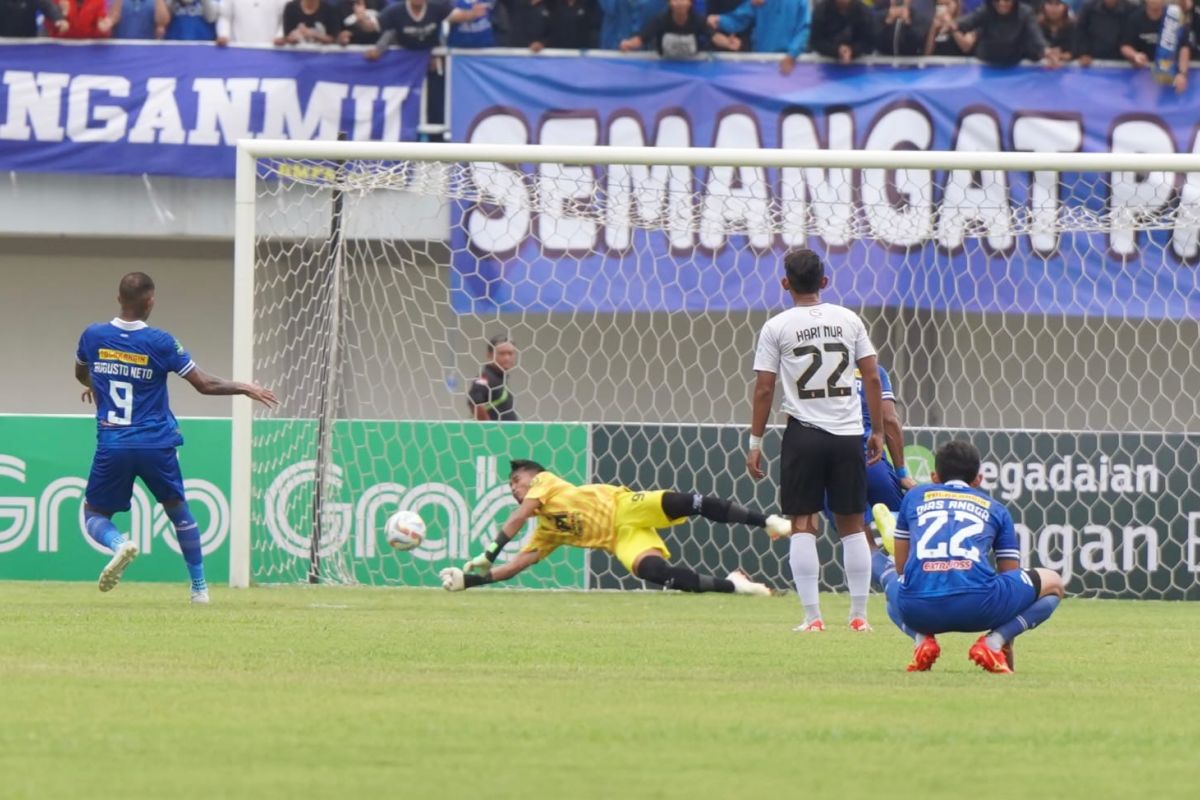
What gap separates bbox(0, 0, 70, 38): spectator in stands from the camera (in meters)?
18.4

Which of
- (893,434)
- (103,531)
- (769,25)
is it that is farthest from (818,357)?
(769,25)

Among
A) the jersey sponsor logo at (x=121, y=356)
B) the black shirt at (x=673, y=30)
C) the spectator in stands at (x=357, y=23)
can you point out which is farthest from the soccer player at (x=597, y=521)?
the spectator in stands at (x=357, y=23)

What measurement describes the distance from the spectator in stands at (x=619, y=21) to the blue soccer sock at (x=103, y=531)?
8.22m

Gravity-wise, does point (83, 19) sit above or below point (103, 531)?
above

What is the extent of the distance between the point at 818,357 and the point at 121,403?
402cm

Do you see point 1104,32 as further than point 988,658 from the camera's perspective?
Yes

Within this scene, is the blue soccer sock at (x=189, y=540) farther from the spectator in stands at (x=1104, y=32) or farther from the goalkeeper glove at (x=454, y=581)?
the spectator in stands at (x=1104, y=32)

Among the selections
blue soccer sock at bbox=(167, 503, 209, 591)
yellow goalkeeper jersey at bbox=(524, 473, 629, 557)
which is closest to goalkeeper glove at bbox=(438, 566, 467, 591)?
yellow goalkeeper jersey at bbox=(524, 473, 629, 557)

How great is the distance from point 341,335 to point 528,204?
68.9 inches

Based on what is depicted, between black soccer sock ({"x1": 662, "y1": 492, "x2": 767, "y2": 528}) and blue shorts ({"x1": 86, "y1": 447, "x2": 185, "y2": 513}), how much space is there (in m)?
3.28

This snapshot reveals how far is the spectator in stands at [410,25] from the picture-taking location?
18.3 m

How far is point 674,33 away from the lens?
59.9ft

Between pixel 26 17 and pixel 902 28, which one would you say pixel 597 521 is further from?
pixel 26 17

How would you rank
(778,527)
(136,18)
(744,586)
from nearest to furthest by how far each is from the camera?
(778,527) → (744,586) → (136,18)
